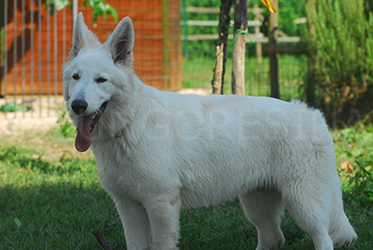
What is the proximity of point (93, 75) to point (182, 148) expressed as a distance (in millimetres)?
776

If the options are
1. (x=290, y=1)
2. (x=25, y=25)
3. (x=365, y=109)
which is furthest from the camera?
(x=290, y=1)

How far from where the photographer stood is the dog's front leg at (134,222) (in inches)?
107

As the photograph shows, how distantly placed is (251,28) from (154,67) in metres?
6.76

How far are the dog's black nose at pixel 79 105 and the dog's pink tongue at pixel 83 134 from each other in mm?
149

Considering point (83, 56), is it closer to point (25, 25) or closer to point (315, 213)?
point (315, 213)

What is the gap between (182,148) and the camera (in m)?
2.66

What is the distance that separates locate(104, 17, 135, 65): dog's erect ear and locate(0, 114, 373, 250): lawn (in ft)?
5.02

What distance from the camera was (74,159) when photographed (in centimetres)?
559

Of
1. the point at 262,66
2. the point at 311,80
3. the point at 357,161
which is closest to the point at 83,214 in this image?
the point at 357,161

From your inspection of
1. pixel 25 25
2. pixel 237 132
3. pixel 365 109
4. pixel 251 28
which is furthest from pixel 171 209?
pixel 251 28

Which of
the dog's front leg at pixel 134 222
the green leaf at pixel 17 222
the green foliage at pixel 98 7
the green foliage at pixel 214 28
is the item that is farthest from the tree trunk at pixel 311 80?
the green leaf at pixel 17 222

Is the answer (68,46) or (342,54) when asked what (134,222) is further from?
(68,46)

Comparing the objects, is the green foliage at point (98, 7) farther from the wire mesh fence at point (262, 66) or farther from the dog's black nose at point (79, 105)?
the dog's black nose at point (79, 105)

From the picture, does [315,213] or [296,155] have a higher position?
[296,155]
